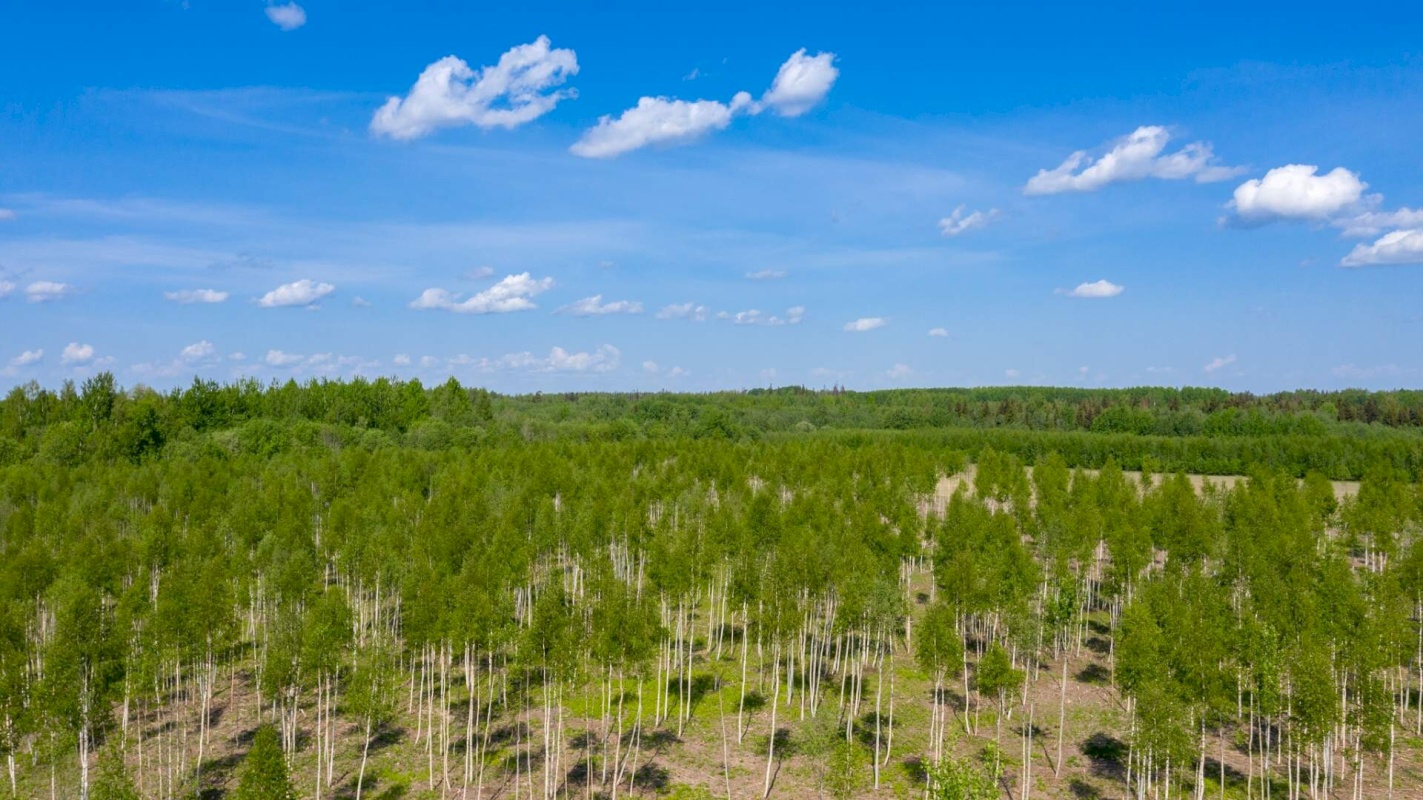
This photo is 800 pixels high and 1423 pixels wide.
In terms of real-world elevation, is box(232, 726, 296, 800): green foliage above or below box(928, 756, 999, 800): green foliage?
below

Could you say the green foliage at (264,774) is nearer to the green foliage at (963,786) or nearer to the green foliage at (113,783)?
the green foliage at (113,783)

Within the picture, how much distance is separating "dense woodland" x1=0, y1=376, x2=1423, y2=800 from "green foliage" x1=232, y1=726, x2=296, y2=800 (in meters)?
0.10

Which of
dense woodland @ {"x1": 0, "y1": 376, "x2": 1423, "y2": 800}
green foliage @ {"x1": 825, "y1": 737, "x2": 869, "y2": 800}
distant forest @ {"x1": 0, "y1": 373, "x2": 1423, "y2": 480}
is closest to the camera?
green foliage @ {"x1": 825, "y1": 737, "x2": 869, "y2": 800}

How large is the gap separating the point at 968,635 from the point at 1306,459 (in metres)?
100.0

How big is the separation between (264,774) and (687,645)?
3327 centimetres

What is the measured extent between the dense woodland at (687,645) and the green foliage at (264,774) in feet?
0.32

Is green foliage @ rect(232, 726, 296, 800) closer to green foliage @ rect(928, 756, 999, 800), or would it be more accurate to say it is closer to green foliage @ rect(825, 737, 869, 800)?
green foliage @ rect(825, 737, 869, 800)

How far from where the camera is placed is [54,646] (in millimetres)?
36625

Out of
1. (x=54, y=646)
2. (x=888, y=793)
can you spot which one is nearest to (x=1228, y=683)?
(x=888, y=793)

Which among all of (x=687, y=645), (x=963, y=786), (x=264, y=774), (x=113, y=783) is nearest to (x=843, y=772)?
(x=963, y=786)

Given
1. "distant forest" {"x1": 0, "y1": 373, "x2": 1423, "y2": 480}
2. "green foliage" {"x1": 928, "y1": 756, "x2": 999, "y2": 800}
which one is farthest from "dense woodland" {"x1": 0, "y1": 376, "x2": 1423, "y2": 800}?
"distant forest" {"x1": 0, "y1": 373, "x2": 1423, "y2": 480}

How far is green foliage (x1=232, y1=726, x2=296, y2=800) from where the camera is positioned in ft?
90.3

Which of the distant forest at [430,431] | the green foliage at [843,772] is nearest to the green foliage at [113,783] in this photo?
the green foliage at [843,772]

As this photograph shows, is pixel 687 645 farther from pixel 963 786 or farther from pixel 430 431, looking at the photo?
pixel 430 431
